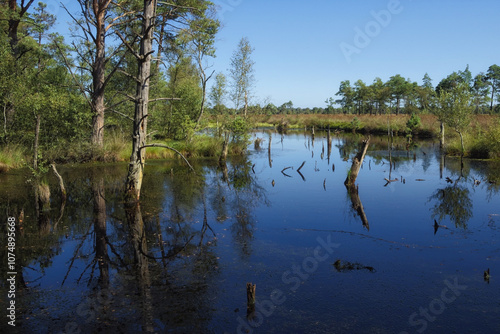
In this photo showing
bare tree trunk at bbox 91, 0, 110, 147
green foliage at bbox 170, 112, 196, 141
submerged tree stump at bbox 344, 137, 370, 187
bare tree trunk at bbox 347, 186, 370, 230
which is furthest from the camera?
green foliage at bbox 170, 112, 196, 141

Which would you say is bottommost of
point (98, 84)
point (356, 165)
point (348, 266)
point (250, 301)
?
point (348, 266)

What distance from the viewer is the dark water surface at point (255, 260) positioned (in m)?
5.80

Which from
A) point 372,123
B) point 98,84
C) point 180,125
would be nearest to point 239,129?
point 180,125

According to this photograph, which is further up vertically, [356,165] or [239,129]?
[239,129]

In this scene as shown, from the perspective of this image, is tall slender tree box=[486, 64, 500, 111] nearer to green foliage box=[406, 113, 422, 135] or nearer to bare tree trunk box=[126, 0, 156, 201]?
green foliage box=[406, 113, 422, 135]

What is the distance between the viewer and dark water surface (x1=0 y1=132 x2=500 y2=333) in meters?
5.80

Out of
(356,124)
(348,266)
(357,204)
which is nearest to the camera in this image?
(348,266)

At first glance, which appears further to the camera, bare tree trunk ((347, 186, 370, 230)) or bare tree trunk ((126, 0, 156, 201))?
bare tree trunk ((126, 0, 156, 201))

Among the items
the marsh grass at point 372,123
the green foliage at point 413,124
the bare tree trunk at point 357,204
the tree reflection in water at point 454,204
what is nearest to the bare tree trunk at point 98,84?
the marsh grass at point 372,123

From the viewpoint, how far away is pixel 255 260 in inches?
324

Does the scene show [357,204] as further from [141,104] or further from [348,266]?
[141,104]

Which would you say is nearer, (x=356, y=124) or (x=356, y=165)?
(x=356, y=165)

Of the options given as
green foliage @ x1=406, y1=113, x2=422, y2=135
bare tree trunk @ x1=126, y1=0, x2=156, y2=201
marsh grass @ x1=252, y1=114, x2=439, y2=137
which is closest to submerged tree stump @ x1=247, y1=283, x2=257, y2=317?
bare tree trunk @ x1=126, y1=0, x2=156, y2=201

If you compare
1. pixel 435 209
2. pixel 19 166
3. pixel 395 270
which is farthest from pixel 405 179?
pixel 19 166
